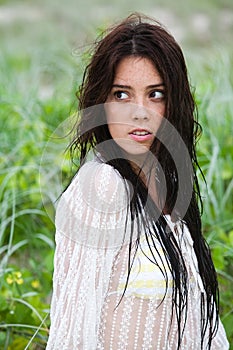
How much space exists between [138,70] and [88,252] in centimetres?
38

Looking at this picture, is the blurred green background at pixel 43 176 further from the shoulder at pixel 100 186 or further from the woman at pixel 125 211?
the shoulder at pixel 100 186

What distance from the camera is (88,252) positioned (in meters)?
1.57

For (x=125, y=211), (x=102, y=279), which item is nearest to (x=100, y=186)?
(x=125, y=211)

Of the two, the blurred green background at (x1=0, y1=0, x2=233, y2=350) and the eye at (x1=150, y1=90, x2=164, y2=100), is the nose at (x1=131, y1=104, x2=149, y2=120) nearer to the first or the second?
the eye at (x1=150, y1=90, x2=164, y2=100)

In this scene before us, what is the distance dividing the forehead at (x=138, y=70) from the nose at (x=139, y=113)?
5cm

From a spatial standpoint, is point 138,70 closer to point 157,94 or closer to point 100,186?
point 157,94

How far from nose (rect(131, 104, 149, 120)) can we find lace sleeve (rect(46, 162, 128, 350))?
118 millimetres

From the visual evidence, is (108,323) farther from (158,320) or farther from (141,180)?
(141,180)

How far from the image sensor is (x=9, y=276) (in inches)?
90.0

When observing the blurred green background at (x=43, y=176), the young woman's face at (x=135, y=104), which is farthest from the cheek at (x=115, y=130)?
the blurred green background at (x=43, y=176)

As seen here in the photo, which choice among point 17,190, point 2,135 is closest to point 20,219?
point 17,190

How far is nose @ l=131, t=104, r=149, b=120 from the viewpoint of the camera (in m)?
1.62

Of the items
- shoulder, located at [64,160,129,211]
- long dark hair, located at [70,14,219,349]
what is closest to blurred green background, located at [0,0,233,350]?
long dark hair, located at [70,14,219,349]

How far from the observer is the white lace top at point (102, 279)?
62.1 inches
